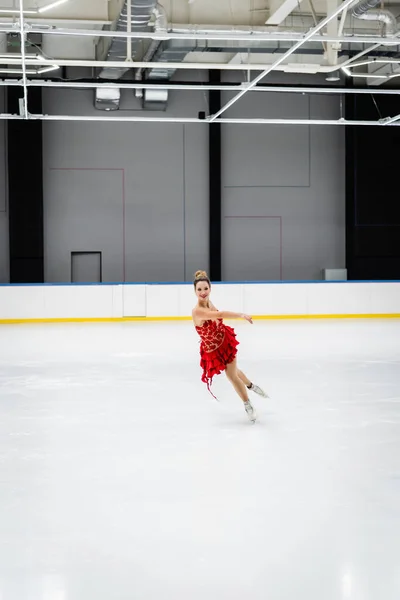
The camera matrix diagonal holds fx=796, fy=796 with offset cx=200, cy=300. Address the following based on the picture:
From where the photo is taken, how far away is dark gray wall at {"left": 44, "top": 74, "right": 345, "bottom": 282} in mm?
20781

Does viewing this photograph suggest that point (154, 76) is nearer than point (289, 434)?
No

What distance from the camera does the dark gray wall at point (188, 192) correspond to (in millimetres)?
20781

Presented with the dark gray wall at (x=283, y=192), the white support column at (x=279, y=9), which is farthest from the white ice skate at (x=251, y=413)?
the dark gray wall at (x=283, y=192)

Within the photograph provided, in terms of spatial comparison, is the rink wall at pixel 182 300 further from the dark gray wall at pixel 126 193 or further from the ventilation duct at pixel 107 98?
the ventilation duct at pixel 107 98

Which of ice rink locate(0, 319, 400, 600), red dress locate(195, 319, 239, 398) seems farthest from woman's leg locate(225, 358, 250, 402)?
ice rink locate(0, 319, 400, 600)

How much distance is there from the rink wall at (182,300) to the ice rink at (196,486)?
794 centimetres

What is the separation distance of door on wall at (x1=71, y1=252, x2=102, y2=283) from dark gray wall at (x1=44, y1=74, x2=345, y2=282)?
6.9 inches

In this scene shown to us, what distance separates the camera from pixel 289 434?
646cm

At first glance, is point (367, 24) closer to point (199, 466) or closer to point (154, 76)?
point (154, 76)

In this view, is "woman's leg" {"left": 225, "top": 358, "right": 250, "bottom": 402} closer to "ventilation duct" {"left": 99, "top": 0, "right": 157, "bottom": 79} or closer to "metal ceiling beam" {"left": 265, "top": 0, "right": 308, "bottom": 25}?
"ventilation duct" {"left": 99, "top": 0, "right": 157, "bottom": 79}

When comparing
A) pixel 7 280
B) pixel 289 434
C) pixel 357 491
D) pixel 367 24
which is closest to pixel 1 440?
pixel 289 434

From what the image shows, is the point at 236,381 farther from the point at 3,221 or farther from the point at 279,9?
the point at 3,221

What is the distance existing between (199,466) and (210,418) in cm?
177

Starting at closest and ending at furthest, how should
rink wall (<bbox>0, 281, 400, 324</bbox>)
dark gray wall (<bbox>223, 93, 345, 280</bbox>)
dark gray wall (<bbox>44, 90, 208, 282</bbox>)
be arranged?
rink wall (<bbox>0, 281, 400, 324</bbox>), dark gray wall (<bbox>44, 90, 208, 282</bbox>), dark gray wall (<bbox>223, 93, 345, 280</bbox>)
